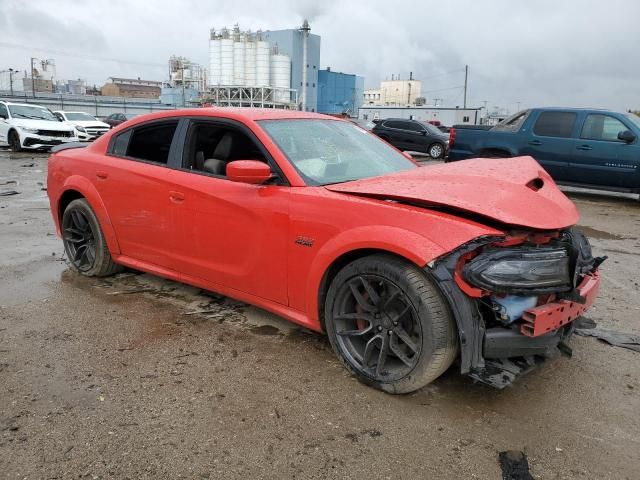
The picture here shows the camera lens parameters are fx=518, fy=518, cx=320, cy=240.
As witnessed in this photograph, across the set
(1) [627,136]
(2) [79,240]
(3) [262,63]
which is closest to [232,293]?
(2) [79,240]

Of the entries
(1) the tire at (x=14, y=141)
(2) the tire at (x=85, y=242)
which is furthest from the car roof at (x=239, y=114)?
(1) the tire at (x=14, y=141)

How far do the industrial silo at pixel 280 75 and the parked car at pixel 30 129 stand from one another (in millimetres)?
39860

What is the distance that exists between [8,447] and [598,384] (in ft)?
10.0

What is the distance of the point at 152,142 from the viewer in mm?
4117

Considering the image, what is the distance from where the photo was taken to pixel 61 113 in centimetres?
2161

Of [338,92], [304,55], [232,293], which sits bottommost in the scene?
[232,293]

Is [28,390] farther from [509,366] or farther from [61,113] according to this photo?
[61,113]

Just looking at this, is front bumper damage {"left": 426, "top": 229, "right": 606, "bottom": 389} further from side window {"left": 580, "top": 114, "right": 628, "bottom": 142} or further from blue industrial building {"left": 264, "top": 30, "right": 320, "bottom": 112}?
blue industrial building {"left": 264, "top": 30, "right": 320, "bottom": 112}

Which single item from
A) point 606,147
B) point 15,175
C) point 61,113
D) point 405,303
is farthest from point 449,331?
point 61,113

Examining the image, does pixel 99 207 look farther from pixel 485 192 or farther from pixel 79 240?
pixel 485 192

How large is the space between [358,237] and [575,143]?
8.27m

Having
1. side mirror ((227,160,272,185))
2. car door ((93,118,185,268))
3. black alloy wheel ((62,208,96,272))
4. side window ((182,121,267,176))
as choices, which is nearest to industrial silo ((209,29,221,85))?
black alloy wheel ((62,208,96,272))

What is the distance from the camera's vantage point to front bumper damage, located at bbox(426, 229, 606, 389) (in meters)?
2.46

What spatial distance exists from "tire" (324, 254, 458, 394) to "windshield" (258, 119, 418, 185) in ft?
2.49
